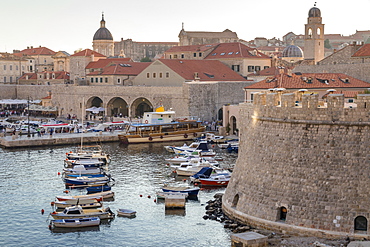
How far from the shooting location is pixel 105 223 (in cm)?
2520

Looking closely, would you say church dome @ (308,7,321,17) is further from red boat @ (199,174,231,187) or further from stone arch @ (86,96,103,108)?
red boat @ (199,174,231,187)

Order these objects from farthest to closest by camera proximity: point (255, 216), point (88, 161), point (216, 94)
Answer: point (216, 94), point (88, 161), point (255, 216)

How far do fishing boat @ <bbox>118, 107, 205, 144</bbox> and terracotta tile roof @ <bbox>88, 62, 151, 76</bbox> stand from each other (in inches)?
598

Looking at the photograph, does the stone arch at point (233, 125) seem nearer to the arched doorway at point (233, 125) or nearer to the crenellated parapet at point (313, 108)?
the arched doorway at point (233, 125)

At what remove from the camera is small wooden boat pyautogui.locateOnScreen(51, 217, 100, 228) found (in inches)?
969

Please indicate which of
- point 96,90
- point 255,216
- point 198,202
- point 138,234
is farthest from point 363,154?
point 96,90

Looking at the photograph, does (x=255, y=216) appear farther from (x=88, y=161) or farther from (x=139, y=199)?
(x=88, y=161)

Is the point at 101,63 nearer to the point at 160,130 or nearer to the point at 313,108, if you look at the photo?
the point at 160,130

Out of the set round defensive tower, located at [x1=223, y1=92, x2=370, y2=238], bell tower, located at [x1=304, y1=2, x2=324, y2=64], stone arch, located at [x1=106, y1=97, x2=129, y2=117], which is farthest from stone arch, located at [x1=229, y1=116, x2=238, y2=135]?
round defensive tower, located at [x1=223, y1=92, x2=370, y2=238]

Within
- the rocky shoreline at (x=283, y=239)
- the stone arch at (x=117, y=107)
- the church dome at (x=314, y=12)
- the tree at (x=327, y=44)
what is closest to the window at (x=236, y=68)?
the church dome at (x=314, y=12)

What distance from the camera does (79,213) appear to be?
2539 cm

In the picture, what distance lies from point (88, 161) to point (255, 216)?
19981 mm

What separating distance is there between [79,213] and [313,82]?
27157 millimetres

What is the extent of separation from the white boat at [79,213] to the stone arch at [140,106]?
125 feet
